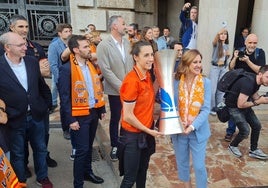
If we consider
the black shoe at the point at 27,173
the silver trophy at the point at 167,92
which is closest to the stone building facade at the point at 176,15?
the silver trophy at the point at 167,92

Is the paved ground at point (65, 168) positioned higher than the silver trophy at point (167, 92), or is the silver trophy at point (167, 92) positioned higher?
the silver trophy at point (167, 92)

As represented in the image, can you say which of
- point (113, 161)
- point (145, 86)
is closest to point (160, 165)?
point (113, 161)

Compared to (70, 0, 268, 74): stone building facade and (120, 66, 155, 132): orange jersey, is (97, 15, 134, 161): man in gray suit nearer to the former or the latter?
(120, 66, 155, 132): orange jersey

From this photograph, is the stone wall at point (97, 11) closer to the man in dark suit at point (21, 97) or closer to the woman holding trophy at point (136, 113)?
the man in dark suit at point (21, 97)

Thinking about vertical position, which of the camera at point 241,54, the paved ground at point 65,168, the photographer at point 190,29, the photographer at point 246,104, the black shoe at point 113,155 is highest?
the photographer at point 190,29

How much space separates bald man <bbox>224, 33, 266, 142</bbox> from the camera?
438 cm

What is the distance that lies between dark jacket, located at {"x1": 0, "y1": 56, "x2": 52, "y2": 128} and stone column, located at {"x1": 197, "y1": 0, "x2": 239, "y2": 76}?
12.8 feet

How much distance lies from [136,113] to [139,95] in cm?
17

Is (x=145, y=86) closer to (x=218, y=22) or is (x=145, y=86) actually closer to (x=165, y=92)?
(x=165, y=92)

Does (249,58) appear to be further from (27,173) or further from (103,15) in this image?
(103,15)

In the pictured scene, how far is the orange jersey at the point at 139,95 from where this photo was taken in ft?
7.81

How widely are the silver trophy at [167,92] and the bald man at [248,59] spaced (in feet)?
7.72

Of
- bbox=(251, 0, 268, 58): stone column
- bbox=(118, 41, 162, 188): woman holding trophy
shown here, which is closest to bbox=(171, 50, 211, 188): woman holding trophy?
bbox=(118, 41, 162, 188): woman holding trophy

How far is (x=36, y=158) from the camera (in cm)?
315
